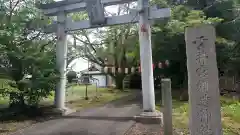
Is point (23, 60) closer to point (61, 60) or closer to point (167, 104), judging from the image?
point (61, 60)

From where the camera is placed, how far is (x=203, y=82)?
4180 millimetres

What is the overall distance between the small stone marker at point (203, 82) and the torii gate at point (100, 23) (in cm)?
437

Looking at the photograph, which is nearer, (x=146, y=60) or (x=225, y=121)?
(x=225, y=121)

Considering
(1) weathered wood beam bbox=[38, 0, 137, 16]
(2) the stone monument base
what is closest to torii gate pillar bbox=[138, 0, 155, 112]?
(2) the stone monument base

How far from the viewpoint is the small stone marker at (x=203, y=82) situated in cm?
411

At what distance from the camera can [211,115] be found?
4105mm

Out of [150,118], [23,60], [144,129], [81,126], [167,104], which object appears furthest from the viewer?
[23,60]

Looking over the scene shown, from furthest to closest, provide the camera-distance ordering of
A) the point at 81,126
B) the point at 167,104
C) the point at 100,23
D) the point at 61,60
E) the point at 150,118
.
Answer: the point at 61,60 < the point at 100,23 < the point at 150,118 < the point at 81,126 < the point at 167,104

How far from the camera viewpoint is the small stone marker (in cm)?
411

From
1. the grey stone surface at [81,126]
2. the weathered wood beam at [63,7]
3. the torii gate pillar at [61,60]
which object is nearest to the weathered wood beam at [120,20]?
the torii gate pillar at [61,60]

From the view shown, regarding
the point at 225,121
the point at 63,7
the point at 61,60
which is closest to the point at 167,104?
the point at 225,121

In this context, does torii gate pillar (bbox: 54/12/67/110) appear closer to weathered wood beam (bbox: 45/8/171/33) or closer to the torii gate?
the torii gate

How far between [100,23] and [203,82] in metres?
6.61

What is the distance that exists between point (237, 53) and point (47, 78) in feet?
40.8
